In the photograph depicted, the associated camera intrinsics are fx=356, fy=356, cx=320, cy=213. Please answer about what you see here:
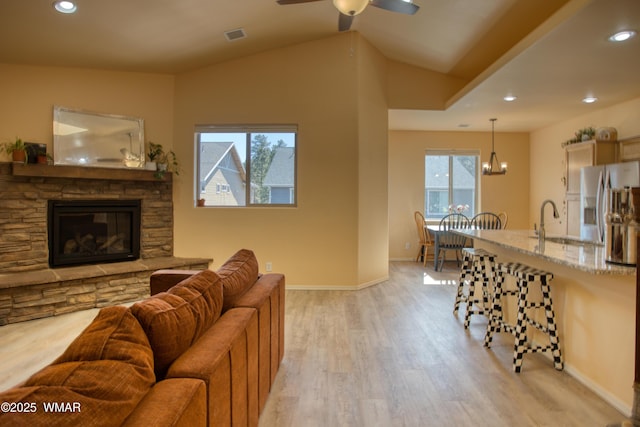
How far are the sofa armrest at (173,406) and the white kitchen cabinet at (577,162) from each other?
18.8ft

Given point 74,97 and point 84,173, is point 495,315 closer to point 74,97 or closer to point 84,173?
point 84,173

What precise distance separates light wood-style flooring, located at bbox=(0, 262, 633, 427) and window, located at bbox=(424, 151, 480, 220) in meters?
3.59

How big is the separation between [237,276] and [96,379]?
1198mm

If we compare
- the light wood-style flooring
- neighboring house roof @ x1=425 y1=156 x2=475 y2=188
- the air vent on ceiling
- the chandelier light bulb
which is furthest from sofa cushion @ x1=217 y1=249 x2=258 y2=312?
neighboring house roof @ x1=425 y1=156 x2=475 y2=188

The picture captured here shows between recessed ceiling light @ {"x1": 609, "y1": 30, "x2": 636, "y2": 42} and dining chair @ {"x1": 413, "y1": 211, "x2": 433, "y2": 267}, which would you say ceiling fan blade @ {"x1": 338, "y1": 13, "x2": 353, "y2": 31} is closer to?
recessed ceiling light @ {"x1": 609, "y1": 30, "x2": 636, "y2": 42}

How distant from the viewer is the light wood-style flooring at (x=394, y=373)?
6.72ft

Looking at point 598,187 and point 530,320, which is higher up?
point 598,187

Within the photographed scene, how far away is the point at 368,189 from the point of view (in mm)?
4980

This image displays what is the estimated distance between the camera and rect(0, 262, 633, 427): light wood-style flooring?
2.05m

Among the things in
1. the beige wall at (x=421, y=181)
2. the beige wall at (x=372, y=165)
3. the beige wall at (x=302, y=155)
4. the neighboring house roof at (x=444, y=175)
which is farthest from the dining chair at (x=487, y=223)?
the beige wall at (x=302, y=155)

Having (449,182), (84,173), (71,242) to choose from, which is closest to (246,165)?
(84,173)

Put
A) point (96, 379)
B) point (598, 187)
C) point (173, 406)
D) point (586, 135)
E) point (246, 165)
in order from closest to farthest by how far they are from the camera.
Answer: point (96, 379) → point (173, 406) → point (598, 187) → point (246, 165) → point (586, 135)

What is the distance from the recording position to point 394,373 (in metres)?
2.54

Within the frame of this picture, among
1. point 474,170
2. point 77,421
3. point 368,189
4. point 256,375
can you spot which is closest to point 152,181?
point 368,189
